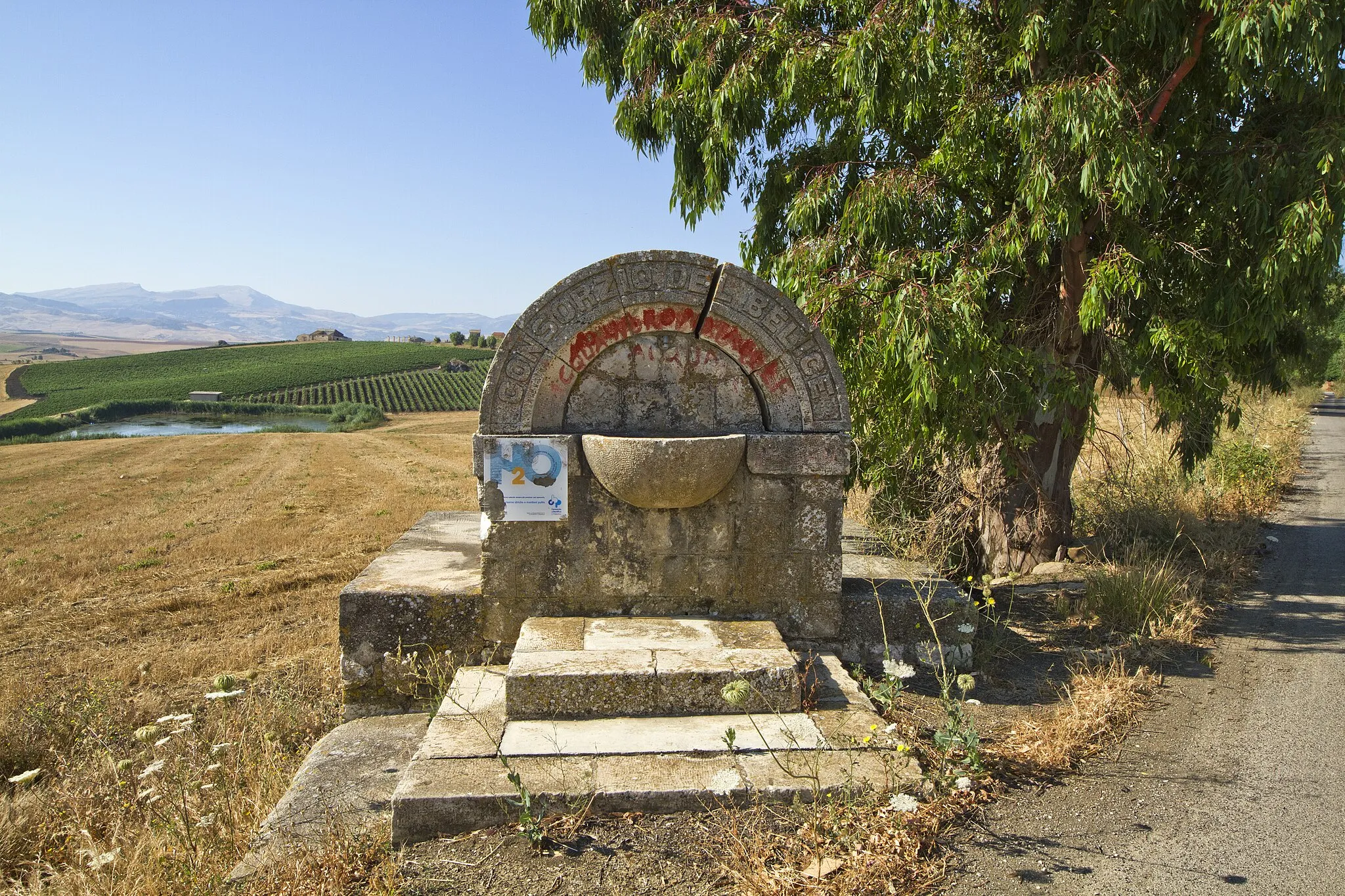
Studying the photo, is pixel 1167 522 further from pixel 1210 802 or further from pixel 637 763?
pixel 637 763

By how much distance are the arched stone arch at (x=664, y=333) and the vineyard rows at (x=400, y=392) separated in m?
54.1

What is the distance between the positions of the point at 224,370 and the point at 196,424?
27456 mm

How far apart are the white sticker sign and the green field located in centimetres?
5700

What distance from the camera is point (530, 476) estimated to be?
4262mm

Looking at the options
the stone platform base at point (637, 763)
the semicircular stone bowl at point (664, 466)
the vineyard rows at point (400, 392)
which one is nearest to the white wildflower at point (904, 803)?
the stone platform base at point (637, 763)

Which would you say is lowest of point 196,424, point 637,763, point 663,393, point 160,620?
point 196,424

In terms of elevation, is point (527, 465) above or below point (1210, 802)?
above

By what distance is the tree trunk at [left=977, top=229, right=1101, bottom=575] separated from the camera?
6609 mm

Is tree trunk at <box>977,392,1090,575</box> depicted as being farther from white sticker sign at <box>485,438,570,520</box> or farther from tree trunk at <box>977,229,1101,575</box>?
white sticker sign at <box>485,438,570,520</box>

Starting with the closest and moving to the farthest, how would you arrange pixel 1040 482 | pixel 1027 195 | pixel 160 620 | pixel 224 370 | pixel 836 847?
pixel 836 847 < pixel 1027 195 < pixel 1040 482 < pixel 160 620 < pixel 224 370

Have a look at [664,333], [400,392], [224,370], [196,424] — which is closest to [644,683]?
[664,333]

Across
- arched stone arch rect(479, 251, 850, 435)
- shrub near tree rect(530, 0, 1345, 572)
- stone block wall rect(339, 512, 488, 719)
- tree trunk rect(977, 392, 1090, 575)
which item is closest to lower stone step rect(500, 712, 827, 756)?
stone block wall rect(339, 512, 488, 719)

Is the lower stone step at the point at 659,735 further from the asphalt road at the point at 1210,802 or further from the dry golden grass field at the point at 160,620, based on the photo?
the dry golden grass field at the point at 160,620

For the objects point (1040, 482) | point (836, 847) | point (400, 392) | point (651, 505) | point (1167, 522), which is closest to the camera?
point (836, 847)
